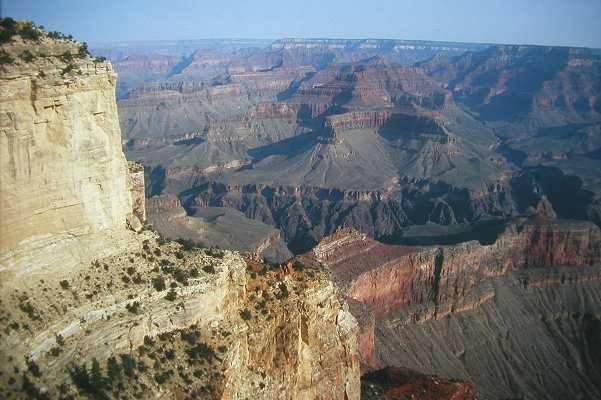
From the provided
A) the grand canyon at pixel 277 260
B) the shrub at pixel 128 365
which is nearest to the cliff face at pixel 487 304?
the grand canyon at pixel 277 260

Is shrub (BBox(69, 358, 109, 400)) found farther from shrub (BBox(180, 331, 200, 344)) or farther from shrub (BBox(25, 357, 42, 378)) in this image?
shrub (BBox(180, 331, 200, 344))

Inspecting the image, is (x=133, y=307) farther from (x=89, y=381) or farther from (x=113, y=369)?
(x=89, y=381)

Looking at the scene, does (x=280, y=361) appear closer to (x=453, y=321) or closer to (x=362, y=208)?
(x=453, y=321)

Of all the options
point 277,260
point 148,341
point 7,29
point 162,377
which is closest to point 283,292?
point 148,341

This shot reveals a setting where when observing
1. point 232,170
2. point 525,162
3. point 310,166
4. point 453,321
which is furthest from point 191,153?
point 453,321

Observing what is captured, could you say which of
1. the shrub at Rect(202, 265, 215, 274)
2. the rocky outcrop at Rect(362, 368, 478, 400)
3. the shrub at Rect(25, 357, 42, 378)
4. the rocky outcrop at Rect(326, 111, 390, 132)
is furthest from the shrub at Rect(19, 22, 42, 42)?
the rocky outcrop at Rect(326, 111, 390, 132)

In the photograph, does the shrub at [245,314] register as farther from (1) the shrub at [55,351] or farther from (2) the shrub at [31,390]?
(2) the shrub at [31,390]
